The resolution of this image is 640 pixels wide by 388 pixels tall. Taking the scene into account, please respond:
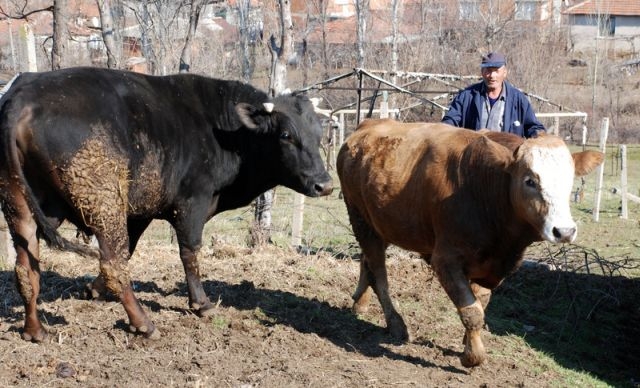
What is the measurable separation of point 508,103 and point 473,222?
2.19 m

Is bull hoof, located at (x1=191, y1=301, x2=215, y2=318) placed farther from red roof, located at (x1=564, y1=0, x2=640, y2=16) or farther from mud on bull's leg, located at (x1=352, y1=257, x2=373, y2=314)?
red roof, located at (x1=564, y1=0, x2=640, y2=16)

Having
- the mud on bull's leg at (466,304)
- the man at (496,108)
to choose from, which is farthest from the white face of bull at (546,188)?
the man at (496,108)

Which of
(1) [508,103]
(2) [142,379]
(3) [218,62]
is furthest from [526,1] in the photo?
(2) [142,379]

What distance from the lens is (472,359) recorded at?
5902mm

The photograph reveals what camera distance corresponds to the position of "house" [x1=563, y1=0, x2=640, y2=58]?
166ft

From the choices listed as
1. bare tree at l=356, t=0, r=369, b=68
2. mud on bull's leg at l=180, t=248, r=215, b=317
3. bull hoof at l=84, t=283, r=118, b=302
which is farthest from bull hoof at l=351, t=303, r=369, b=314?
bare tree at l=356, t=0, r=369, b=68

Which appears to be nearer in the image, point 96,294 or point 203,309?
point 203,309

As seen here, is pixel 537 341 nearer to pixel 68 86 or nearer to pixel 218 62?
pixel 68 86

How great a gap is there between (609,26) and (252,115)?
2050 inches

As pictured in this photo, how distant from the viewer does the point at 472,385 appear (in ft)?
18.9

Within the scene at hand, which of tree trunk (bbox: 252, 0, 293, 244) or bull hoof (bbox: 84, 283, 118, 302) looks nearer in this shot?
bull hoof (bbox: 84, 283, 118, 302)

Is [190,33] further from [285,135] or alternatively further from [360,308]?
[360,308]

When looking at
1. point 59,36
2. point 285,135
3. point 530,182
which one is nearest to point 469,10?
point 59,36

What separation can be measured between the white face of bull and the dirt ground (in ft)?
4.53
